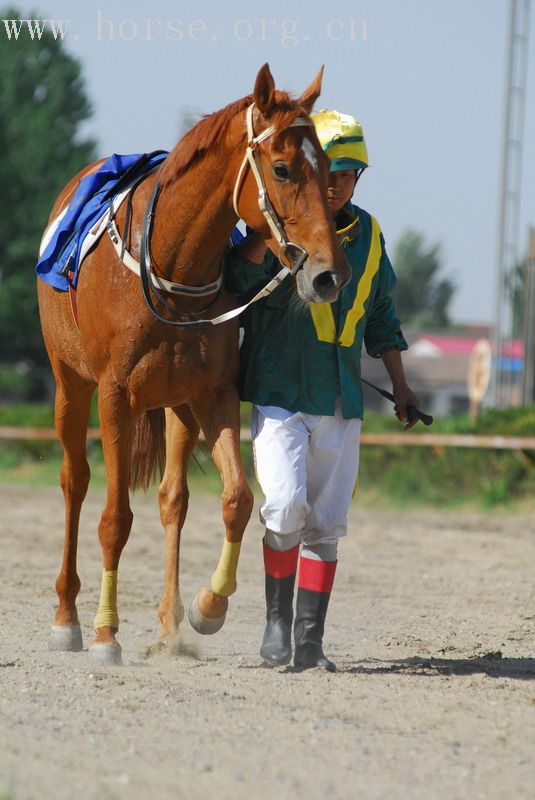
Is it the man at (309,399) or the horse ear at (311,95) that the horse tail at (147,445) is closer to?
the man at (309,399)

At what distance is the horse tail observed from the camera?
6.24 m

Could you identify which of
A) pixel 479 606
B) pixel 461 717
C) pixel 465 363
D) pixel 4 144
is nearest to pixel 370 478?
pixel 479 606

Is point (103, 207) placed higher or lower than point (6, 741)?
higher

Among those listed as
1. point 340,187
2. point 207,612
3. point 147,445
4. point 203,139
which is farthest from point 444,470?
point 203,139

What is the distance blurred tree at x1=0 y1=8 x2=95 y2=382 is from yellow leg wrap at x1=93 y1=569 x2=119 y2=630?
3814 centimetres

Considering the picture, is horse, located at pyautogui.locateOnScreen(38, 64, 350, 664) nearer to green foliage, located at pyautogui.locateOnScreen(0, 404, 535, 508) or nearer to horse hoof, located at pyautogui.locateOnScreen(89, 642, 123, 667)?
horse hoof, located at pyautogui.locateOnScreen(89, 642, 123, 667)

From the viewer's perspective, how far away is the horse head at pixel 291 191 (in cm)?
443

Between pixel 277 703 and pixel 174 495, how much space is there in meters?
1.66

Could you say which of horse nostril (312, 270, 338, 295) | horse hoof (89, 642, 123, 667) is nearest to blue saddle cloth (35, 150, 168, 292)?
horse nostril (312, 270, 338, 295)

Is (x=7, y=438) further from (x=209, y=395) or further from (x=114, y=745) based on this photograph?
(x=114, y=745)

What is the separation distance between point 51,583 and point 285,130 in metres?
4.30

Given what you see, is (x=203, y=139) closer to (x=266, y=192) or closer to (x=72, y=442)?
(x=266, y=192)

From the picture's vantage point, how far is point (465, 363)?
193ft

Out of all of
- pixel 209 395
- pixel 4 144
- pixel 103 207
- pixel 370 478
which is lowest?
pixel 370 478
